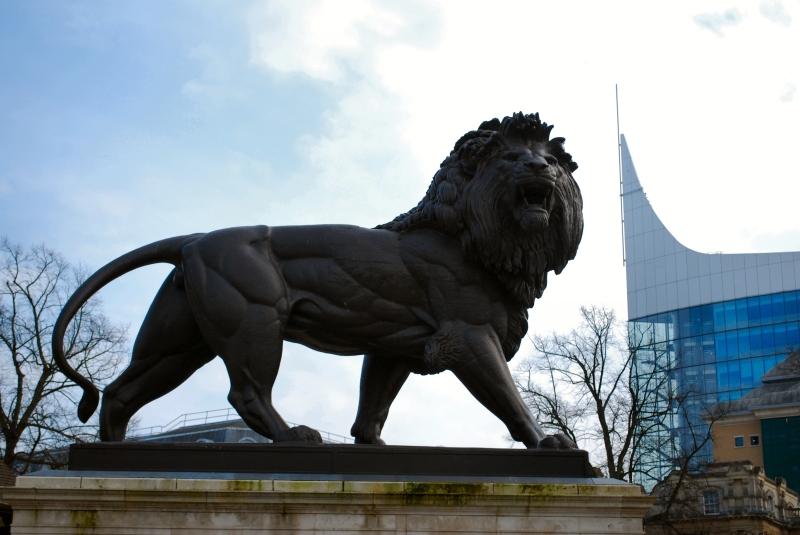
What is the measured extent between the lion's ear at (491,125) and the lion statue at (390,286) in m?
0.01

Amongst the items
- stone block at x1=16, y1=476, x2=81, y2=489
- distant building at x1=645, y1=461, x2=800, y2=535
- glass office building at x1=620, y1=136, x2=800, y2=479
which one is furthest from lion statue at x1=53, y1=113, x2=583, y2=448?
glass office building at x1=620, y1=136, x2=800, y2=479

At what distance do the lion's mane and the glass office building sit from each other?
52.2m

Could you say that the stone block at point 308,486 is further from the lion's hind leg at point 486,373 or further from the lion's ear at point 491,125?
the lion's ear at point 491,125

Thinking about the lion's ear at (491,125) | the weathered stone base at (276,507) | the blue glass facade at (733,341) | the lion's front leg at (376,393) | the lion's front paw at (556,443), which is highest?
the blue glass facade at (733,341)

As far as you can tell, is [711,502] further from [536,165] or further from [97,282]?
[97,282]

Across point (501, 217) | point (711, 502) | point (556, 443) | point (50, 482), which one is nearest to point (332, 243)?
point (501, 217)

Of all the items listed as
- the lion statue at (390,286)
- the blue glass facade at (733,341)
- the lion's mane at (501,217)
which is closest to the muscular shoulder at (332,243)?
the lion statue at (390,286)

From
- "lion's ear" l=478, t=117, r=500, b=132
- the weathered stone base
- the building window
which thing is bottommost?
the building window

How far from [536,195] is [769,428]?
174 ft

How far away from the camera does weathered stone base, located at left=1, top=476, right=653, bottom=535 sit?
5992 mm

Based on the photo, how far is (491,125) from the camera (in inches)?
288

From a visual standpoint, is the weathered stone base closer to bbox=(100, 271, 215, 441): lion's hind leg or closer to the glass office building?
bbox=(100, 271, 215, 441): lion's hind leg

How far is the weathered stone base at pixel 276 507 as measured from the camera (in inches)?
236

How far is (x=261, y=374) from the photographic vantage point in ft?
22.5
